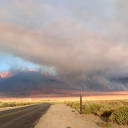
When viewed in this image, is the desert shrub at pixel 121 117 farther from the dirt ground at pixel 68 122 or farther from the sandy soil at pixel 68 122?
the sandy soil at pixel 68 122

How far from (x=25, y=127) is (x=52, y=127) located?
2.62 meters

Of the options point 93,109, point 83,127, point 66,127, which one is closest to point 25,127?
point 66,127

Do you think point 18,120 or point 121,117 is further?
point 18,120

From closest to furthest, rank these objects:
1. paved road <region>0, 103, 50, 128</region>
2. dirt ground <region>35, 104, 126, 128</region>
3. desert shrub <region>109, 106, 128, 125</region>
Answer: paved road <region>0, 103, 50, 128</region>, dirt ground <region>35, 104, 126, 128</region>, desert shrub <region>109, 106, 128, 125</region>

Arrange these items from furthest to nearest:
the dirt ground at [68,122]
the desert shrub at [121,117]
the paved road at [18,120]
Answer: the desert shrub at [121,117] → the dirt ground at [68,122] → the paved road at [18,120]

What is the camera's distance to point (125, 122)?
17.6 m

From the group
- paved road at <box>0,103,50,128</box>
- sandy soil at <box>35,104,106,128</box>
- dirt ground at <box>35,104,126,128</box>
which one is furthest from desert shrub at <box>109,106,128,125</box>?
paved road at <box>0,103,50,128</box>

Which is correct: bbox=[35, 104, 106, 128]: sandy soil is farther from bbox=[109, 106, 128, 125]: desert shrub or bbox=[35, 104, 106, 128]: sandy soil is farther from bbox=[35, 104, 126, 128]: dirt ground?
bbox=[109, 106, 128, 125]: desert shrub

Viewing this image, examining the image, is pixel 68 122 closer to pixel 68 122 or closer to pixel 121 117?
pixel 68 122

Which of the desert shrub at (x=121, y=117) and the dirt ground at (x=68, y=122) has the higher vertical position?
the desert shrub at (x=121, y=117)

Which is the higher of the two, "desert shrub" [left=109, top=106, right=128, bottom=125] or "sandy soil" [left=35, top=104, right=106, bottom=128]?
"desert shrub" [left=109, top=106, right=128, bottom=125]

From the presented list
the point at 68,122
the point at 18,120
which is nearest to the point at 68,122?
the point at 68,122

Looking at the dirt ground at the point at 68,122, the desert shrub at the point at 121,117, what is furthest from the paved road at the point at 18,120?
the desert shrub at the point at 121,117

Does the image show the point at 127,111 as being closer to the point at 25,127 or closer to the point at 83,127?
the point at 83,127
